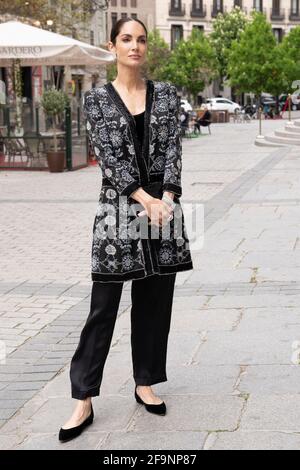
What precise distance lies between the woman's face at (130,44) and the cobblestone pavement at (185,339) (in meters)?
1.70

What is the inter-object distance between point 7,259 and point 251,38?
165 feet

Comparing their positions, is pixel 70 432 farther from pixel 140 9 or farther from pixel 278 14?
pixel 278 14

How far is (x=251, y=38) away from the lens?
185 feet

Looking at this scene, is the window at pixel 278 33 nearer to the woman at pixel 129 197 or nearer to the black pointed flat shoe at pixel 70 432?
the woman at pixel 129 197

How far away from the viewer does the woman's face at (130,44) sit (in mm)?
3930

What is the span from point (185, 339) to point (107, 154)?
1.97 m

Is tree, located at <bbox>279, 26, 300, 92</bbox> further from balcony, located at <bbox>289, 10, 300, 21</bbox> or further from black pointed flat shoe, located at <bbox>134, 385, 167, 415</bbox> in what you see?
black pointed flat shoe, located at <bbox>134, 385, 167, 415</bbox>

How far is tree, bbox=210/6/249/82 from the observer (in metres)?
75.7

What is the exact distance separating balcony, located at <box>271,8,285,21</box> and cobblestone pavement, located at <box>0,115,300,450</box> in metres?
75.6

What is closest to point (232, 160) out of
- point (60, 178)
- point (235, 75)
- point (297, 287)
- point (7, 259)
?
point (60, 178)

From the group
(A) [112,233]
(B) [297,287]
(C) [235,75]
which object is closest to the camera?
(A) [112,233]

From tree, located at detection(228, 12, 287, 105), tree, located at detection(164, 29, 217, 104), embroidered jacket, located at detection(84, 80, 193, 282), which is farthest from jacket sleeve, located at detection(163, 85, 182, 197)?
tree, located at detection(164, 29, 217, 104)

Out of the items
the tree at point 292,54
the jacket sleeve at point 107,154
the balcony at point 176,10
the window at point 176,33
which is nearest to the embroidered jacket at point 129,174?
the jacket sleeve at point 107,154
